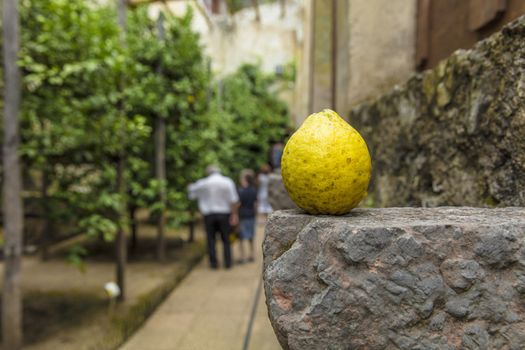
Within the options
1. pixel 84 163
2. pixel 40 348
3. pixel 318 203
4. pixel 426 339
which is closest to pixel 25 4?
pixel 84 163

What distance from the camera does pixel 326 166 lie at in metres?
1.36

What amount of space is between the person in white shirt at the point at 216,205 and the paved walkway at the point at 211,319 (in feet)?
1.88

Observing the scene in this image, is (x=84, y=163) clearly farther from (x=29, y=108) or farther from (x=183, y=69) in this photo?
(x=183, y=69)

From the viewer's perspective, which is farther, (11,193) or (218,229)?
(218,229)

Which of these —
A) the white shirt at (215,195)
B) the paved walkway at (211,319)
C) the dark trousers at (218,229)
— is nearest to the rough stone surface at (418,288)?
the paved walkway at (211,319)

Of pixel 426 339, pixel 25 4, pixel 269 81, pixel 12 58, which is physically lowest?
pixel 426 339

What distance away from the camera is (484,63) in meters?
1.87

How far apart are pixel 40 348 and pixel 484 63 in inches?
164

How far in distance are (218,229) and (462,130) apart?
517 centimetres

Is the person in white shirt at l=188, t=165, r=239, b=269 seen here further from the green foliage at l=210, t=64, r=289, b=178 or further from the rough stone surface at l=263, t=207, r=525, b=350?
the green foliage at l=210, t=64, r=289, b=178

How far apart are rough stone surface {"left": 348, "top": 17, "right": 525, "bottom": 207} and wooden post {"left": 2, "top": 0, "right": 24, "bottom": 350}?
10.0ft

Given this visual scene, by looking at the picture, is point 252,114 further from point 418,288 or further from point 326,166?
point 418,288

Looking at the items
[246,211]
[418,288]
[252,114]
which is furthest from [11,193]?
[252,114]

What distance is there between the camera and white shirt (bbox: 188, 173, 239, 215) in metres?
6.60
